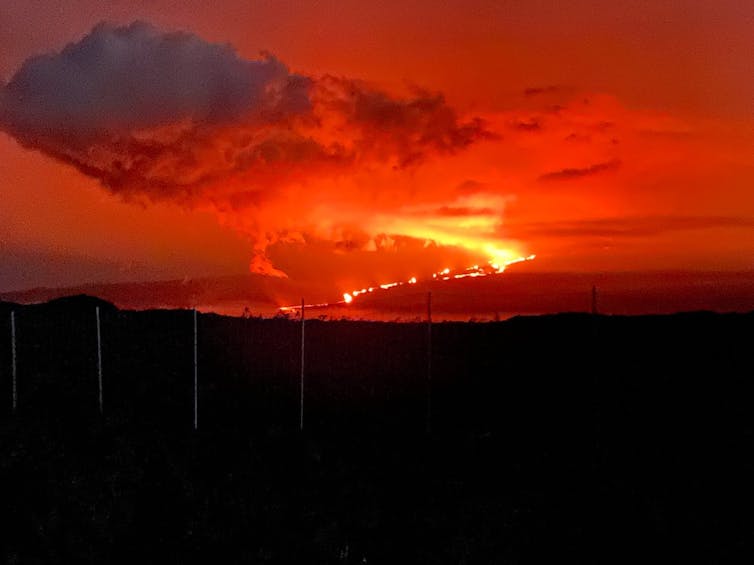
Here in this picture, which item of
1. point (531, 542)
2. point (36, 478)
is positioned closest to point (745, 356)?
point (531, 542)

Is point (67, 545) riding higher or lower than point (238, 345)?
lower

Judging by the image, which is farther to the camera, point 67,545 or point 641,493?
point 641,493

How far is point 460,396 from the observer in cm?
1944

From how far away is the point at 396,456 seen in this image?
576 inches

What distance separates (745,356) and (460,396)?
21.3 ft

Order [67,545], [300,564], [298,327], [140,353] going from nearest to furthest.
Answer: [300,564]
[67,545]
[140,353]
[298,327]

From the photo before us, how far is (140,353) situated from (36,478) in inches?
533

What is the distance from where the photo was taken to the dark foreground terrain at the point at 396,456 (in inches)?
436

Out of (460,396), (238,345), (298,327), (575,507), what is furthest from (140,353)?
(575,507)

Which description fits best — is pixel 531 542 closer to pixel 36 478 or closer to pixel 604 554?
pixel 604 554

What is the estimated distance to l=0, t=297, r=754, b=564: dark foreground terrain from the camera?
11.1 metres

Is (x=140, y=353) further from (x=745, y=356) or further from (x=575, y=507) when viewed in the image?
(x=575, y=507)

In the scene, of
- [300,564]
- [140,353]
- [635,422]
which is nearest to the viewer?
[300,564]

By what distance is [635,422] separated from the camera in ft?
53.3
